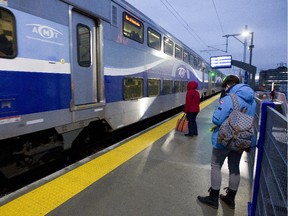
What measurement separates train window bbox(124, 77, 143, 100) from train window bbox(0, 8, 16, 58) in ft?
10.0

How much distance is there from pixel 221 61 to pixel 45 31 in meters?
20.2

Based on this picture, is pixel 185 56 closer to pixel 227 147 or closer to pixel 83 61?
pixel 83 61

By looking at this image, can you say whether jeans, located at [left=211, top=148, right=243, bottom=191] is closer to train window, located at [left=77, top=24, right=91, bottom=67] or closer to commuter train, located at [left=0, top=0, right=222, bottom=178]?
commuter train, located at [left=0, top=0, right=222, bottom=178]

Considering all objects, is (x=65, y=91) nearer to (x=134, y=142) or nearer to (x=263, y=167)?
(x=134, y=142)

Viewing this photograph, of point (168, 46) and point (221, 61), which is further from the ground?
point (221, 61)

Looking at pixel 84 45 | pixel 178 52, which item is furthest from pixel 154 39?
pixel 84 45

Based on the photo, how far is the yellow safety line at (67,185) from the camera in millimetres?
2592

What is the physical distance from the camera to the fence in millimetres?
1562

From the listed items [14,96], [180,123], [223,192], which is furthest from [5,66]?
[180,123]

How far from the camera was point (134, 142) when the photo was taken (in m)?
5.21

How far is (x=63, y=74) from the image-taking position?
3848 millimetres

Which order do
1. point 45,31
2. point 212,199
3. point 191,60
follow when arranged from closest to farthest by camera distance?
1. point 212,199
2. point 45,31
3. point 191,60

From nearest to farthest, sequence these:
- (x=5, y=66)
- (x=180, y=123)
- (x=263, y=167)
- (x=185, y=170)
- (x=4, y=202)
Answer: (x=263, y=167) → (x=4, y=202) → (x=5, y=66) → (x=185, y=170) → (x=180, y=123)

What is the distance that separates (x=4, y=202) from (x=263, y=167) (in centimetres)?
293
